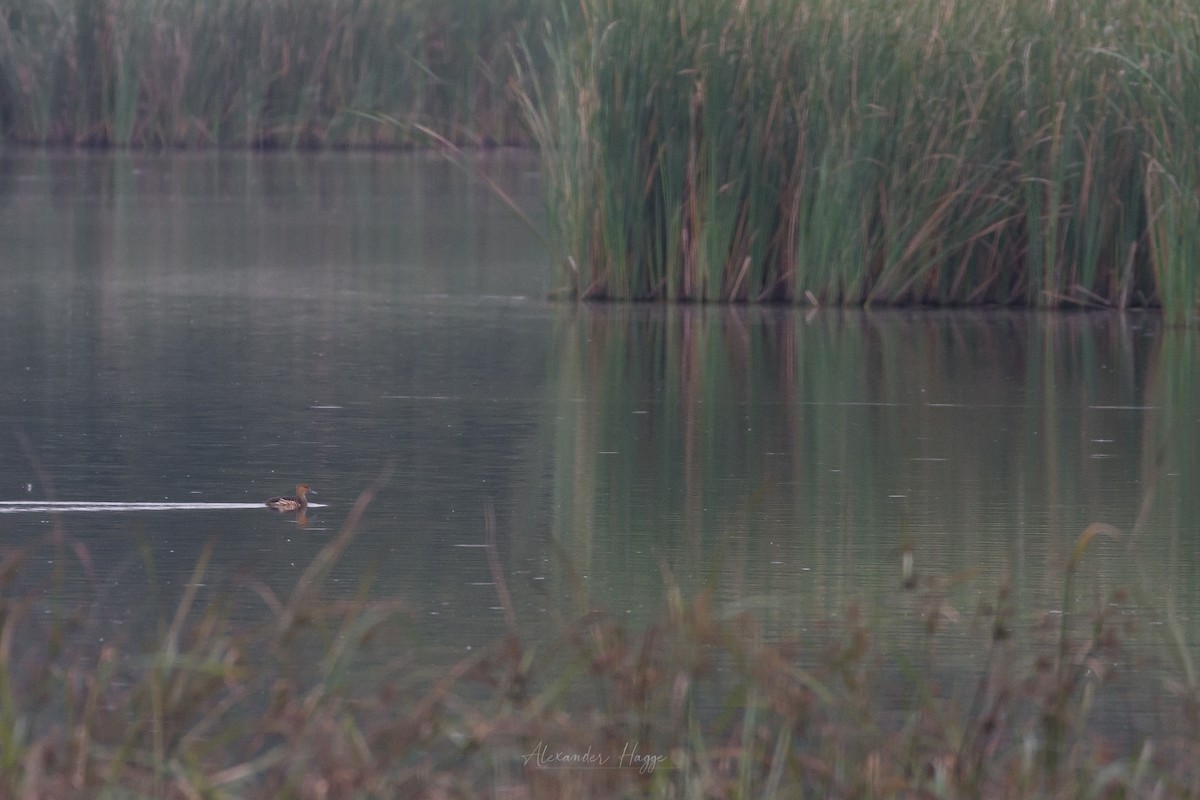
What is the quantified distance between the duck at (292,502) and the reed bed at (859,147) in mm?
5056

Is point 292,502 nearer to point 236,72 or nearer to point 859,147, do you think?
point 859,147

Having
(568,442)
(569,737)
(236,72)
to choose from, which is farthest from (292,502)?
(236,72)

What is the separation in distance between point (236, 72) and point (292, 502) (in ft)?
55.9

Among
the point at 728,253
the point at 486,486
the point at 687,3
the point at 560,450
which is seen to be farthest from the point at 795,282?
the point at 486,486

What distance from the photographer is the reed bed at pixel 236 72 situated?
73.0 feet

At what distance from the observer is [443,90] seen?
24.0 meters

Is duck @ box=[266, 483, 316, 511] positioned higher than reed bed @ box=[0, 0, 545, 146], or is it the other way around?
reed bed @ box=[0, 0, 545, 146]

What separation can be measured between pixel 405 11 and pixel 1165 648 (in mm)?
19671

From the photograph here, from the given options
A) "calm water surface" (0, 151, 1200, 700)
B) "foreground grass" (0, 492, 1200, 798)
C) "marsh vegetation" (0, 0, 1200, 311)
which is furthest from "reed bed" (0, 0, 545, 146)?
"foreground grass" (0, 492, 1200, 798)

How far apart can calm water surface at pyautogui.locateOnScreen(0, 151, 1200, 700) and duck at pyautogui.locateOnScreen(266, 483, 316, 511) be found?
3 cm

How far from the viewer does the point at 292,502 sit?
6.16 metres

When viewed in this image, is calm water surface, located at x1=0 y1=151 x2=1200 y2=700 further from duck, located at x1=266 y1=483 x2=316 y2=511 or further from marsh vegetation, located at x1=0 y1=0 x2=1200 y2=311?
marsh vegetation, located at x1=0 y1=0 x2=1200 y2=311

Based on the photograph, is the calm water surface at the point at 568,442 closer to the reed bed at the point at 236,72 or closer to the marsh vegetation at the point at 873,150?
the marsh vegetation at the point at 873,150

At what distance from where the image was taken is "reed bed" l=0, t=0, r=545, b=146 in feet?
73.0
